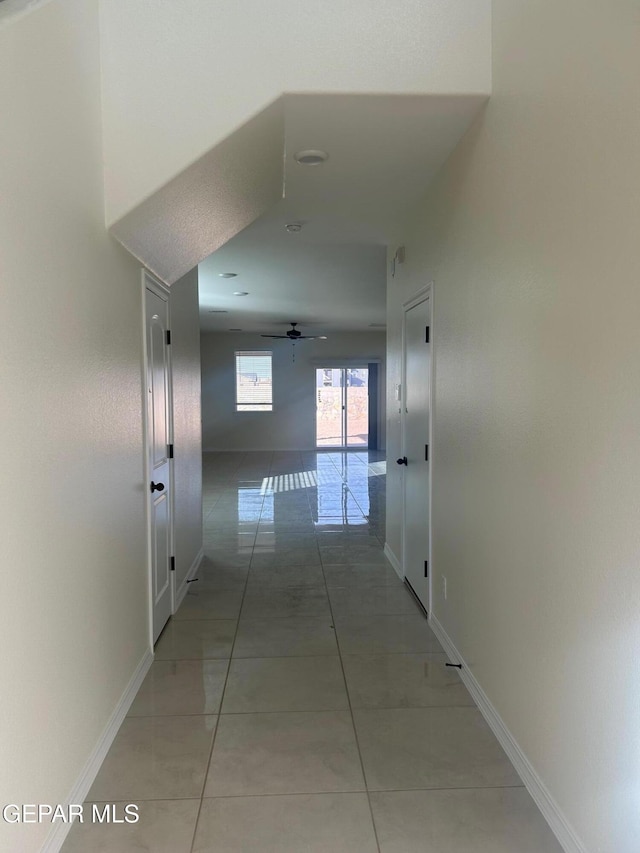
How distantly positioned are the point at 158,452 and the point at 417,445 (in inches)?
67.5

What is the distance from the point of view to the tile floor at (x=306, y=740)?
1920 mm

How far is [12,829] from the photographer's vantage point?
5.10 ft

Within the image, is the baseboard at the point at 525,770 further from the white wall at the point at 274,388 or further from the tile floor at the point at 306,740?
the white wall at the point at 274,388

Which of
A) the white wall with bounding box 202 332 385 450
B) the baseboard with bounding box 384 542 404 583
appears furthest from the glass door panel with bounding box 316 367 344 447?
the baseboard with bounding box 384 542 404 583

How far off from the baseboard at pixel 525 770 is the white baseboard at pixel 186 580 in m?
1.95

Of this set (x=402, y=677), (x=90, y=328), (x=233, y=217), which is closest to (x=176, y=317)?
(x=233, y=217)

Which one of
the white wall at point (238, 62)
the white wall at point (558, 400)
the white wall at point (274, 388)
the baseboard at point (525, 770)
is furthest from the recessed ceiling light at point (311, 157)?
the white wall at point (274, 388)

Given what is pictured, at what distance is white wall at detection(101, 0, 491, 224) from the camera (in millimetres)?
2361

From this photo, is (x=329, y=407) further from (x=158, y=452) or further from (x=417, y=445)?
(x=158, y=452)

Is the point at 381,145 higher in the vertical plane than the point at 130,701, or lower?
higher

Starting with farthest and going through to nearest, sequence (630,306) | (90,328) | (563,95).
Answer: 1. (90,328)
2. (563,95)
3. (630,306)

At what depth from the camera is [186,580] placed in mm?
4320

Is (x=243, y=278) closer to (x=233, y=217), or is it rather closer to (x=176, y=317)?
(x=176, y=317)

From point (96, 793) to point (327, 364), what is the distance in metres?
11.4
